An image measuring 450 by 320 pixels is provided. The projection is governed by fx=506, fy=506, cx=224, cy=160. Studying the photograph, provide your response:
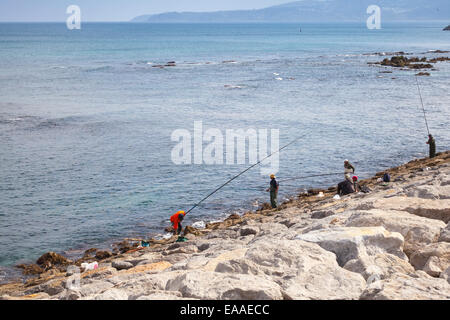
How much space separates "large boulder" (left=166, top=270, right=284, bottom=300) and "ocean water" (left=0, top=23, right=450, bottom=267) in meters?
8.10

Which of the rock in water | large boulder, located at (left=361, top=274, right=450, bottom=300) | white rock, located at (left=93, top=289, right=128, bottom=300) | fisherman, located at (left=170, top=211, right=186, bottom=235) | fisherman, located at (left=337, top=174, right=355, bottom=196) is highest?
large boulder, located at (left=361, top=274, right=450, bottom=300)

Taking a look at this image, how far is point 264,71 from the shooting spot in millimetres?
52250

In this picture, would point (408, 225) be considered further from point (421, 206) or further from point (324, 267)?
point (324, 267)

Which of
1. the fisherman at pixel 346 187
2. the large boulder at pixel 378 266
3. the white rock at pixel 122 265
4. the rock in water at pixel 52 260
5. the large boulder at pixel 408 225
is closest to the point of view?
the large boulder at pixel 378 266

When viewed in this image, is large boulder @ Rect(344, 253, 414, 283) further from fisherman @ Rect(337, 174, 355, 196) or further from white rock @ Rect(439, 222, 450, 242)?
fisherman @ Rect(337, 174, 355, 196)

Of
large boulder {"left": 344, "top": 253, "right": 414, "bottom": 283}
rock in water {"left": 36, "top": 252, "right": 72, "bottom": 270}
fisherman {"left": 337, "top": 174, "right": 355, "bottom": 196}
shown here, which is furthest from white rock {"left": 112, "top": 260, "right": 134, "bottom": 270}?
fisherman {"left": 337, "top": 174, "right": 355, "bottom": 196}

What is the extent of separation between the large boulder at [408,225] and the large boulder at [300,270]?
131 cm

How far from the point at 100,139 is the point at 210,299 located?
1949 cm

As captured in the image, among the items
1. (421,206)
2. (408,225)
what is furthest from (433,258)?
(421,206)
